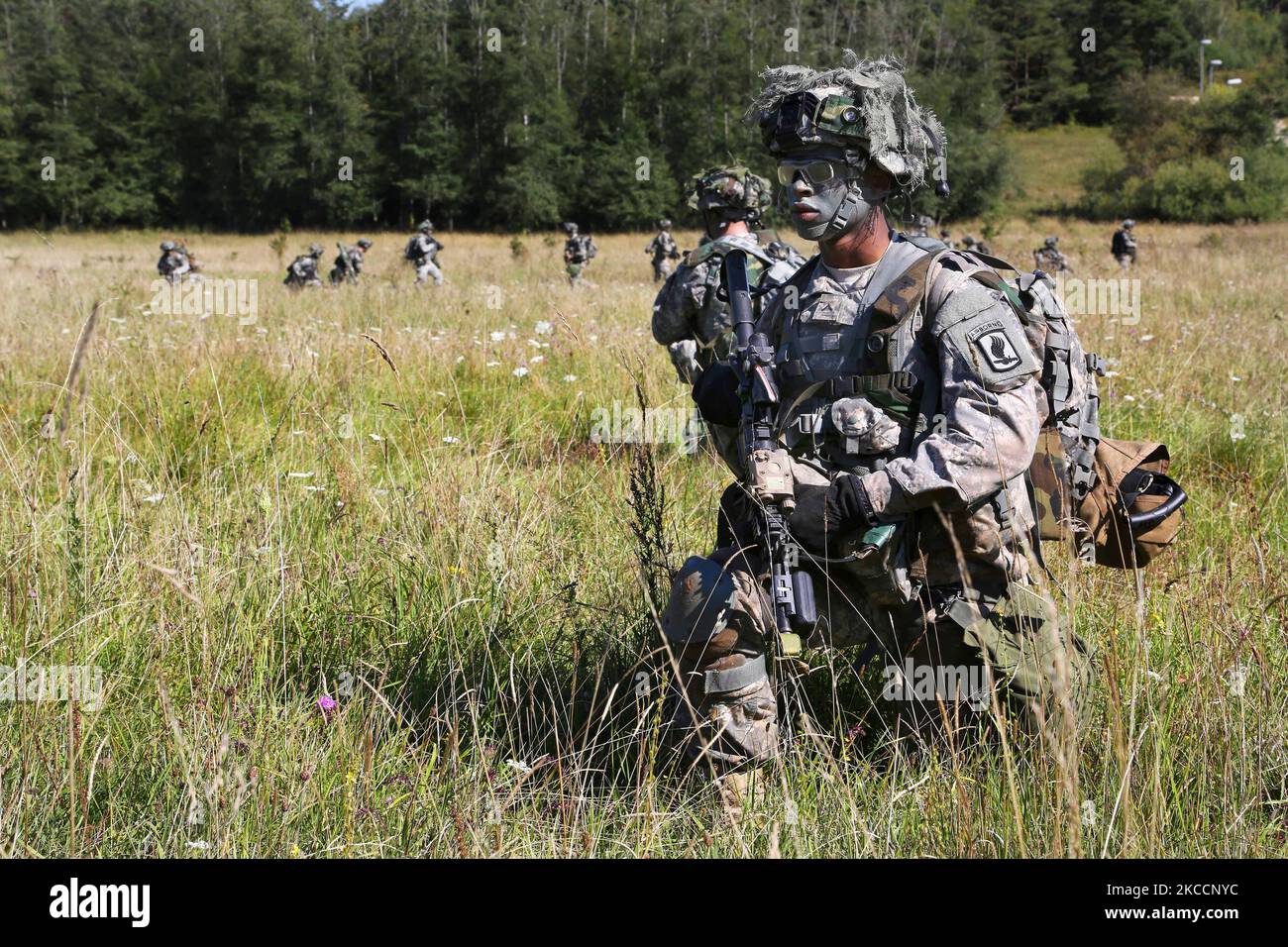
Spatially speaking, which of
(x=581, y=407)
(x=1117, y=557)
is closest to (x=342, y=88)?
(x=581, y=407)

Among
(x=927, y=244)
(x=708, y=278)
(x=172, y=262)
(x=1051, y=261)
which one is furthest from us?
(x=172, y=262)

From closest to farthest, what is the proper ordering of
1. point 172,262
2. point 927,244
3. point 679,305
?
1. point 927,244
2. point 679,305
3. point 172,262

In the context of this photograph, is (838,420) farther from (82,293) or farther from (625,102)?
Answer: (625,102)

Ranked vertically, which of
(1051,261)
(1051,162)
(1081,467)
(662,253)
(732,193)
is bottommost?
(1081,467)

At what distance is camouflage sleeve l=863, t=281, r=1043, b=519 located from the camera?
253 centimetres

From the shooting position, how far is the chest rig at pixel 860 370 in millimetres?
2686

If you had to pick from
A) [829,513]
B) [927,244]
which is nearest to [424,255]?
[927,244]

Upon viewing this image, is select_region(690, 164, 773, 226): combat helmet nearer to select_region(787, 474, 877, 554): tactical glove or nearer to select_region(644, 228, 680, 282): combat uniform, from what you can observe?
select_region(787, 474, 877, 554): tactical glove

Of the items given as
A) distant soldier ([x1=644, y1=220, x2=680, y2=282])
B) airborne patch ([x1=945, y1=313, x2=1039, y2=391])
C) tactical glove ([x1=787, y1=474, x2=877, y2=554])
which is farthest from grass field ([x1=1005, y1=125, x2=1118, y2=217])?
tactical glove ([x1=787, y1=474, x2=877, y2=554])

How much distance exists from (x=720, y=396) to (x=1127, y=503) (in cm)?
116

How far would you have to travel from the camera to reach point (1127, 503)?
3064mm

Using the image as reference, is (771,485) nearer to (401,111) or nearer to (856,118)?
(856,118)
